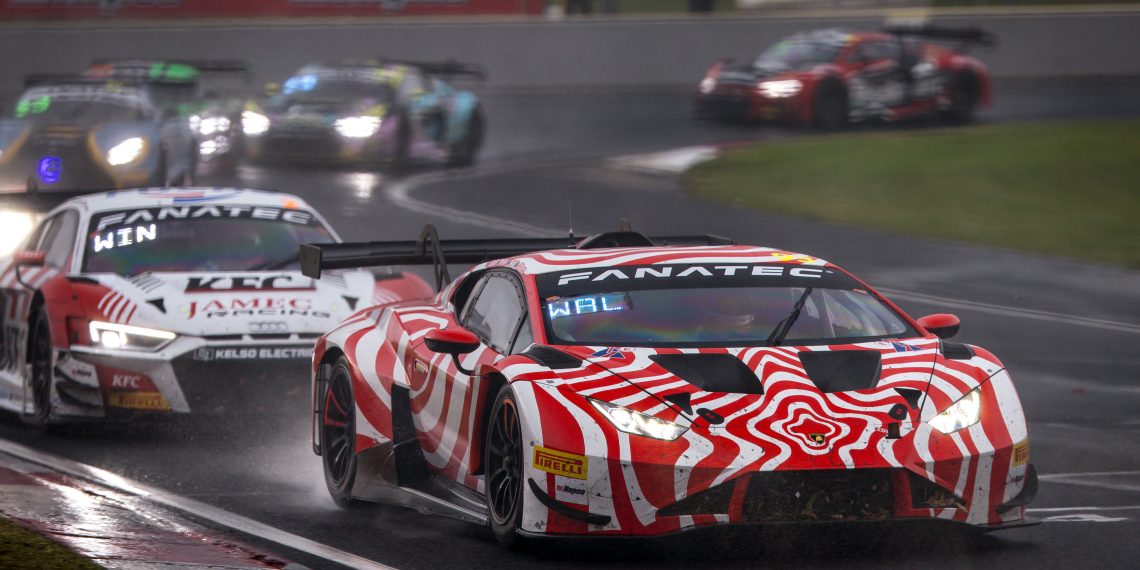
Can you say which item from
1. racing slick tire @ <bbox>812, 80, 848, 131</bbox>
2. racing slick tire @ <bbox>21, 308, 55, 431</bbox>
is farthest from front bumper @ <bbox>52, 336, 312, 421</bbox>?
racing slick tire @ <bbox>812, 80, 848, 131</bbox>

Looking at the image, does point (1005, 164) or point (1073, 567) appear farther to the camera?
point (1005, 164)

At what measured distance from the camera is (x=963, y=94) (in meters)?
28.7

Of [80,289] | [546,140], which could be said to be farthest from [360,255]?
[546,140]

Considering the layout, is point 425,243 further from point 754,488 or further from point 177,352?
point 754,488

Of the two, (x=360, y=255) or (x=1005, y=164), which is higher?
(x=360, y=255)

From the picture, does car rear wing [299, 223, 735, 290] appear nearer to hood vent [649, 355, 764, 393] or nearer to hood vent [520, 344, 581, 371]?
hood vent [520, 344, 581, 371]

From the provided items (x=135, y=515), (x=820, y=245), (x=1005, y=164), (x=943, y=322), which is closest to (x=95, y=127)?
(x=820, y=245)

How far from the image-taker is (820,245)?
56.5 feet

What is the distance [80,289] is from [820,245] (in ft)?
27.4

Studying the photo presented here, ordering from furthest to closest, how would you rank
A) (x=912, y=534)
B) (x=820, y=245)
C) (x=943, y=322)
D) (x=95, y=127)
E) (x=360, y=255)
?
1. (x=95, y=127)
2. (x=820, y=245)
3. (x=360, y=255)
4. (x=943, y=322)
5. (x=912, y=534)

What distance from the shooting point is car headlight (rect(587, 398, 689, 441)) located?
20.8 feet

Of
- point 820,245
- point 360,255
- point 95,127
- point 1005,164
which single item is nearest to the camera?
point 360,255

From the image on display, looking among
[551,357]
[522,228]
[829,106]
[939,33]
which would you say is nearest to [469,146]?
[829,106]

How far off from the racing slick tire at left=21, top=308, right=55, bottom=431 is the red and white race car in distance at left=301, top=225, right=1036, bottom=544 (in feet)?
9.65
